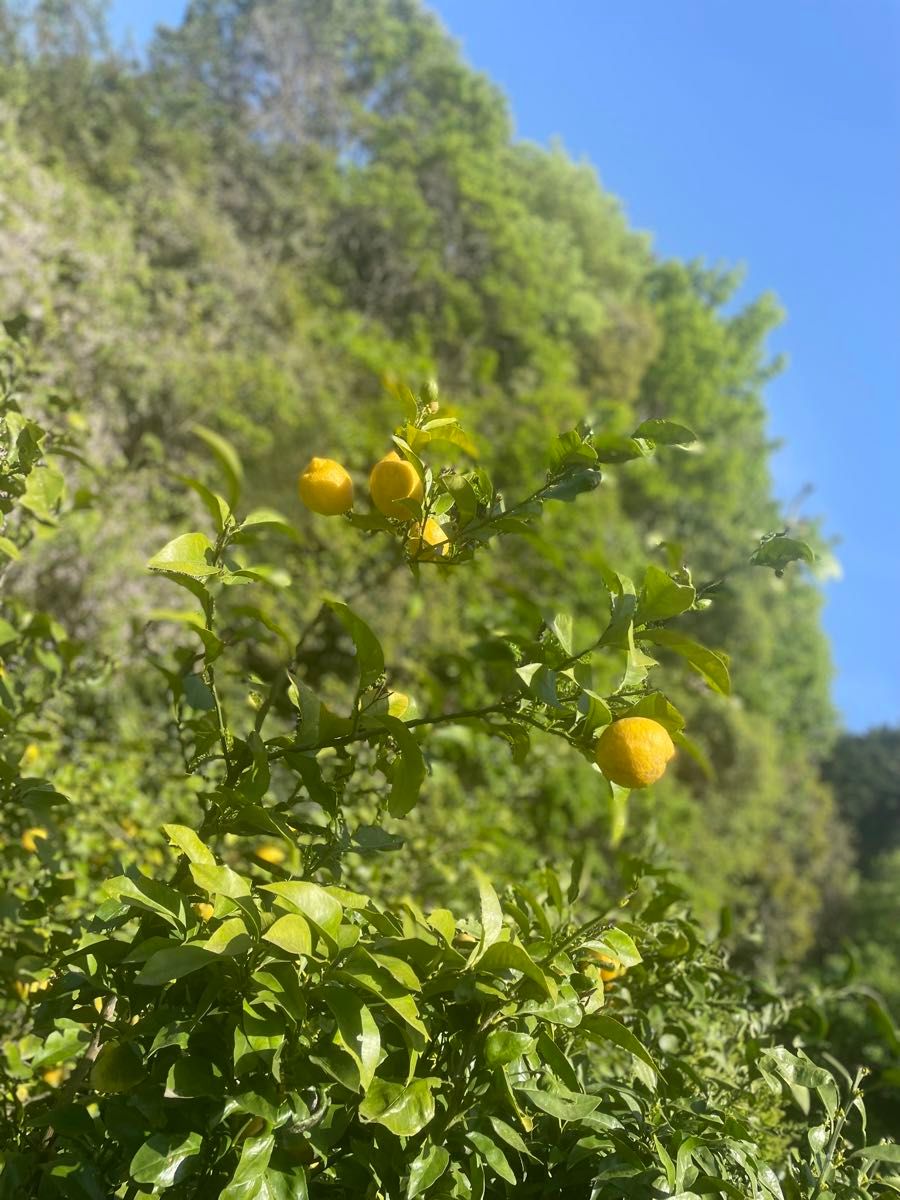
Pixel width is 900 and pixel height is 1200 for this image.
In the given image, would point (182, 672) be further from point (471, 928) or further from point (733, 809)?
point (733, 809)

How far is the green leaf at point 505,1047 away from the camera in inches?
21.9

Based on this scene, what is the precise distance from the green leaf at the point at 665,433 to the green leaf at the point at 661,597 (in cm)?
11

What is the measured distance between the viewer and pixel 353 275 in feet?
31.5

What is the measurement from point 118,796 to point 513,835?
275cm

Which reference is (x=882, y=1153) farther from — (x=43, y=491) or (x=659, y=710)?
(x=43, y=491)

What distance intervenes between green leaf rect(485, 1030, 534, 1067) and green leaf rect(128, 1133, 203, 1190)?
180 mm

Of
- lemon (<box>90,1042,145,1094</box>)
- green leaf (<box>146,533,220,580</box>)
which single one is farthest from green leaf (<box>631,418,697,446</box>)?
lemon (<box>90,1042,145,1094</box>)

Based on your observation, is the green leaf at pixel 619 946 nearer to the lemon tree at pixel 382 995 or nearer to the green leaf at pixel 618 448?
the lemon tree at pixel 382 995

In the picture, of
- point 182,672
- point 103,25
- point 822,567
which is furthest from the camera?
point 103,25

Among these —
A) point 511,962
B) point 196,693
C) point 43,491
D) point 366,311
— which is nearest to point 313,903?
point 511,962

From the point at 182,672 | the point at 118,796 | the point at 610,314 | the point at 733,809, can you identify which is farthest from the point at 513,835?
the point at 610,314

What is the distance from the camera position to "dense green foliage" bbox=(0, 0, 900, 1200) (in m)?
0.56

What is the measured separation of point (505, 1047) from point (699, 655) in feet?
0.98

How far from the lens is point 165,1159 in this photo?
0.50m
